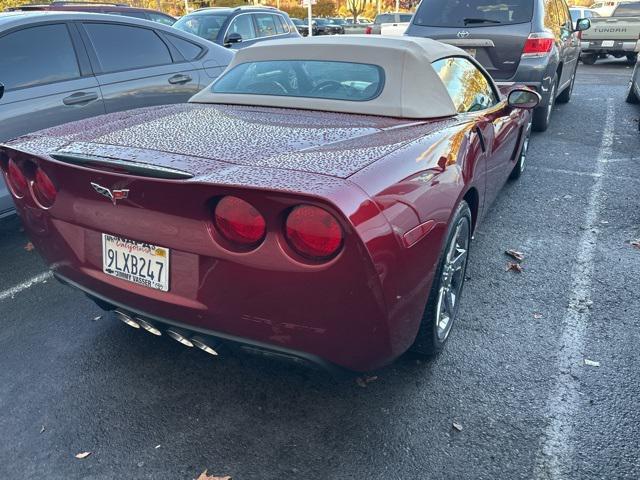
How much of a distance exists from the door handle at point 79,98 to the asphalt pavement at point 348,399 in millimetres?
1369

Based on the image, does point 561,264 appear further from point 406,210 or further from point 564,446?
point 406,210

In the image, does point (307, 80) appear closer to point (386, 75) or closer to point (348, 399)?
point (386, 75)

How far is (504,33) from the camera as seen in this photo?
246 inches

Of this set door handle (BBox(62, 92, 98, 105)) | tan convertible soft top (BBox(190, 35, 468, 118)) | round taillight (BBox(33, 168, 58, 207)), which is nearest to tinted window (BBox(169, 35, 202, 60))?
door handle (BBox(62, 92, 98, 105))

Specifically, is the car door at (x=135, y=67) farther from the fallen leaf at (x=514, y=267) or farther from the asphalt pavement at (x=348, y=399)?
the fallen leaf at (x=514, y=267)

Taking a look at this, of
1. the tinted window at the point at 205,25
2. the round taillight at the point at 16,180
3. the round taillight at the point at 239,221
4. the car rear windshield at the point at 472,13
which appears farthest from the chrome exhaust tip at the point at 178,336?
the tinted window at the point at 205,25

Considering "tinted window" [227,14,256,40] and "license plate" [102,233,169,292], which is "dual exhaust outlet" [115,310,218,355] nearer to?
"license plate" [102,233,169,292]

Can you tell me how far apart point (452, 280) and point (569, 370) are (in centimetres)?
69

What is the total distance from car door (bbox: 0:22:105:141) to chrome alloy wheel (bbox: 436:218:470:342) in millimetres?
3068

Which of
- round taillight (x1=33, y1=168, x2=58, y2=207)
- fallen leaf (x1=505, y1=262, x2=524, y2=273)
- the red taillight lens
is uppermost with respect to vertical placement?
the red taillight lens

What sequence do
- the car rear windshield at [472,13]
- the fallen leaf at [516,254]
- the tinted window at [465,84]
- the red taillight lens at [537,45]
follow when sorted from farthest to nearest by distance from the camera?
the car rear windshield at [472,13], the red taillight lens at [537,45], the fallen leaf at [516,254], the tinted window at [465,84]

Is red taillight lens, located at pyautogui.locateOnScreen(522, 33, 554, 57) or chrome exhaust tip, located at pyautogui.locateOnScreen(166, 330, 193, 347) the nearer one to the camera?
chrome exhaust tip, located at pyautogui.locateOnScreen(166, 330, 193, 347)

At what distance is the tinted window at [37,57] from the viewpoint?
383cm

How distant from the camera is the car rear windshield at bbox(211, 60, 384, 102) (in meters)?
2.89
